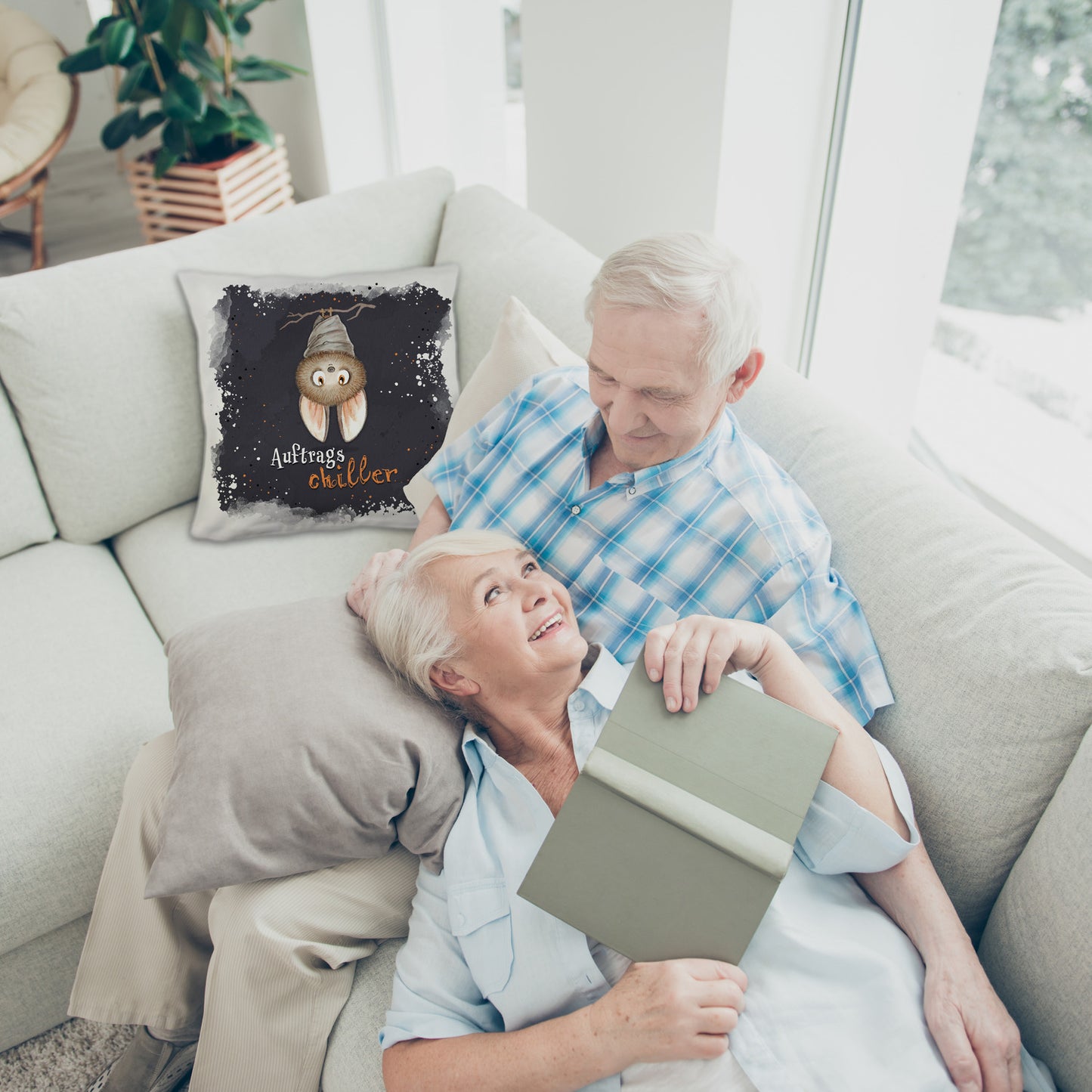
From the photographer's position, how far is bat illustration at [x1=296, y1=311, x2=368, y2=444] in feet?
5.37

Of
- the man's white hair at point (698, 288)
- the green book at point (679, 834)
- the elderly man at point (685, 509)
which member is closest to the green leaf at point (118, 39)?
the elderly man at point (685, 509)

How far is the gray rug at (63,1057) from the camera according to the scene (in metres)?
1.34

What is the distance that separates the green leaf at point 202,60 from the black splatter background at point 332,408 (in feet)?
5.19

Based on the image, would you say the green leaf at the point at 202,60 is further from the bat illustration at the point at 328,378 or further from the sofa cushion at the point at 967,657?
the sofa cushion at the point at 967,657

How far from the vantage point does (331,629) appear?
3.85 feet

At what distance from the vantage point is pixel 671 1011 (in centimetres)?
83

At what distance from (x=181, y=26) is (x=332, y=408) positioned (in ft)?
5.97

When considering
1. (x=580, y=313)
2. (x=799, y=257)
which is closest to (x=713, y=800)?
(x=580, y=313)

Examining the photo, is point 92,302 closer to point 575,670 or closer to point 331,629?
point 331,629

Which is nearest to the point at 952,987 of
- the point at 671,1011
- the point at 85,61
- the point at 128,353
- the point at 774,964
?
the point at 774,964

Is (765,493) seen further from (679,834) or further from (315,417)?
(315,417)

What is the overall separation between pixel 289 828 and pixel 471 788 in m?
0.22

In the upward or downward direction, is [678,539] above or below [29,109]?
below

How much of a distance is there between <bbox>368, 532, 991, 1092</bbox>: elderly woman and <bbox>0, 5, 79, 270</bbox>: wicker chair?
10.1 feet
